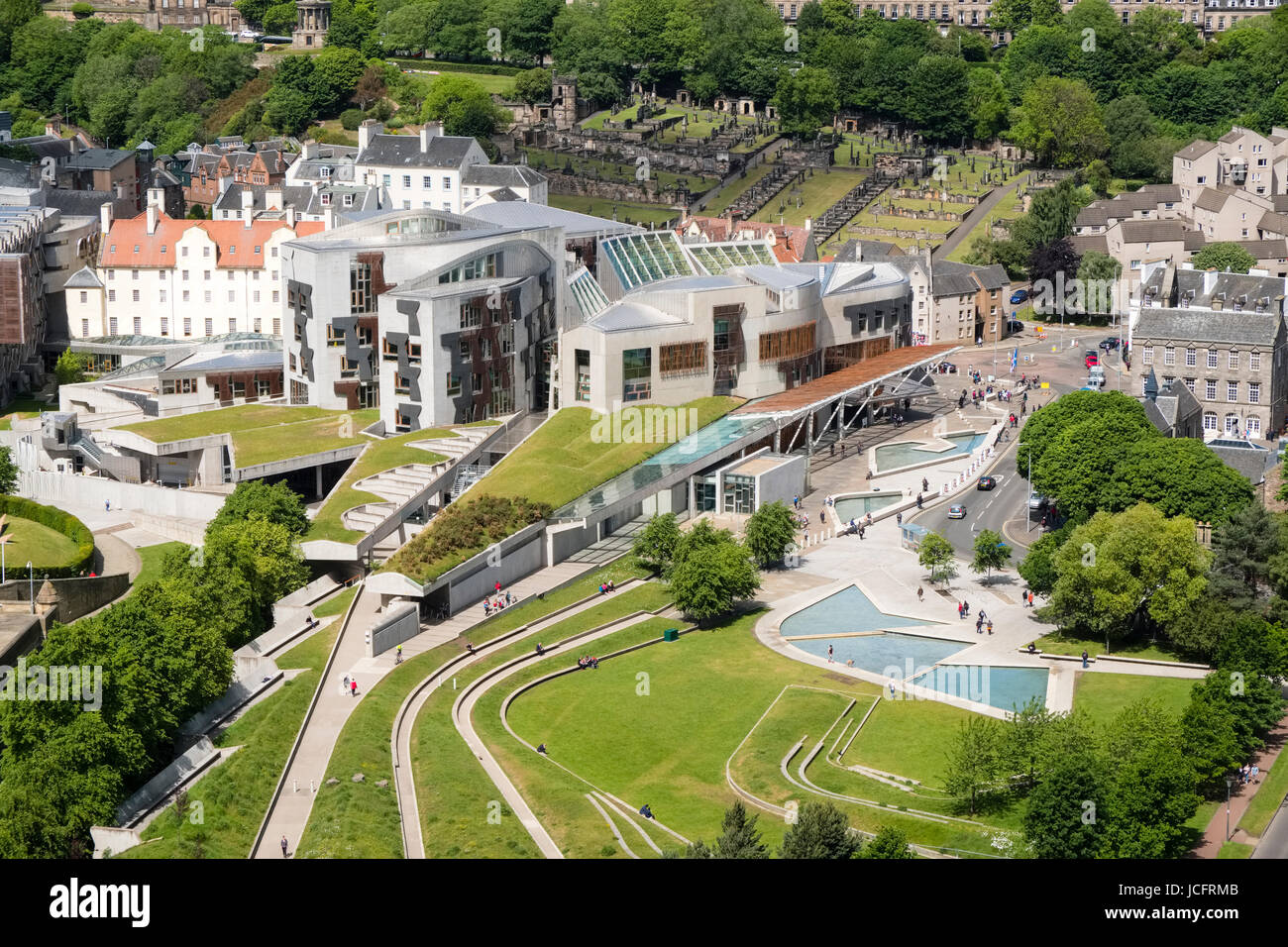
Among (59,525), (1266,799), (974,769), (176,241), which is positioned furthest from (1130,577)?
(176,241)

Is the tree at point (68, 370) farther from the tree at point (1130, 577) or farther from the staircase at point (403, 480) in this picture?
the tree at point (1130, 577)

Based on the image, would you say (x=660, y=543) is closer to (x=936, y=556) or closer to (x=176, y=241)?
(x=936, y=556)

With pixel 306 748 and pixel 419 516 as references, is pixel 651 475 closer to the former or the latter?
pixel 419 516

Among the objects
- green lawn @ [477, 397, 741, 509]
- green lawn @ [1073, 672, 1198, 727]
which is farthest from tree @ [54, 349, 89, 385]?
green lawn @ [1073, 672, 1198, 727]

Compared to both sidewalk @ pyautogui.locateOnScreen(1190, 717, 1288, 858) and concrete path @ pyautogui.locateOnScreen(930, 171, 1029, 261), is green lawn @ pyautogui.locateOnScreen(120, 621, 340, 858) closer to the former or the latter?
sidewalk @ pyautogui.locateOnScreen(1190, 717, 1288, 858)

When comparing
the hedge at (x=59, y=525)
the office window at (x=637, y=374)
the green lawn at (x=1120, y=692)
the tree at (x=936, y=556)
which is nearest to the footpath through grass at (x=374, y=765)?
the tree at (x=936, y=556)

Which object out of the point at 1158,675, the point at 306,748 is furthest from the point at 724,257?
the point at 306,748
